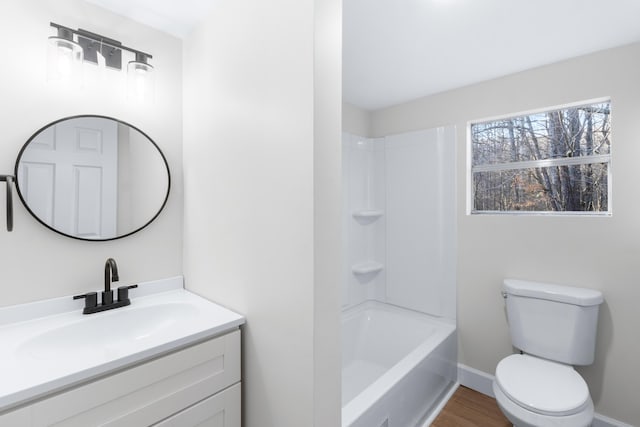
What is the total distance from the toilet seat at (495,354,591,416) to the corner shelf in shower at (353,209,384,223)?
1456 mm

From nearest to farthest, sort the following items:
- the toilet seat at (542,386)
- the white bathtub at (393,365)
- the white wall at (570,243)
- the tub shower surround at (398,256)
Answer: the toilet seat at (542,386)
the white bathtub at (393,365)
the white wall at (570,243)
the tub shower surround at (398,256)

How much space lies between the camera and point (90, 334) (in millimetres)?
1325

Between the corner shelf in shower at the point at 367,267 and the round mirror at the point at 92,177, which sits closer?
the round mirror at the point at 92,177

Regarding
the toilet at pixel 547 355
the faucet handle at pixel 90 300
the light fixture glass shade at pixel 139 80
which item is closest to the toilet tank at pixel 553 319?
the toilet at pixel 547 355

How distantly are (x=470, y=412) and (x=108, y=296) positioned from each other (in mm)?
2392

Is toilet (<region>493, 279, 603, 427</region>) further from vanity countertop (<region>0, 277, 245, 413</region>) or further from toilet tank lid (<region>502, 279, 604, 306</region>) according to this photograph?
vanity countertop (<region>0, 277, 245, 413</region>)

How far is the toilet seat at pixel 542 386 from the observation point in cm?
145

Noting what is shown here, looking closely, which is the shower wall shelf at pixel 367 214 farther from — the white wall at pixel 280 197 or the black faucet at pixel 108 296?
the black faucet at pixel 108 296

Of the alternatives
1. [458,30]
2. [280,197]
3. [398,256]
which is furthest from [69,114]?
[398,256]

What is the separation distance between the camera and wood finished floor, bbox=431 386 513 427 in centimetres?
200

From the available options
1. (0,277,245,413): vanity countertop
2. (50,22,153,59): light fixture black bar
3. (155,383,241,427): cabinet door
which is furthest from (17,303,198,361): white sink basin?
(50,22,153,59): light fixture black bar

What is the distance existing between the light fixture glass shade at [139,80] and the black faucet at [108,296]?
0.86 metres

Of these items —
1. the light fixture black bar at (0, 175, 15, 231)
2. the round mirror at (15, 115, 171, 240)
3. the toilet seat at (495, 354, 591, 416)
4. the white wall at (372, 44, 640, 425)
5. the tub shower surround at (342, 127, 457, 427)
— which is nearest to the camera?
the light fixture black bar at (0, 175, 15, 231)

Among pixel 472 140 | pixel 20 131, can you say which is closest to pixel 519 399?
pixel 472 140
